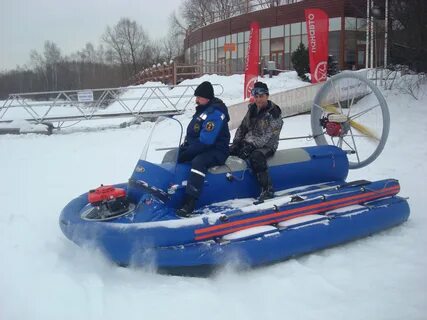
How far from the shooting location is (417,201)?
22.7 feet

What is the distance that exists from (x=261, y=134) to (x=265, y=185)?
774 mm

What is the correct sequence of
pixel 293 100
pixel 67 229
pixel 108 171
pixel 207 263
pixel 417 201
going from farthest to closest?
pixel 293 100 → pixel 108 171 → pixel 417 201 → pixel 67 229 → pixel 207 263

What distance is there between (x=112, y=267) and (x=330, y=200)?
2.78 meters

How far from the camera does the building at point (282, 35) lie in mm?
29641

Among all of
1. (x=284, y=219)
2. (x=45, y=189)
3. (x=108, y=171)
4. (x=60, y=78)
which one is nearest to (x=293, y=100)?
(x=108, y=171)

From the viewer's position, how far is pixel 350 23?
98.0ft

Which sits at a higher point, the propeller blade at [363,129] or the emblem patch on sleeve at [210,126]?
the emblem patch on sleeve at [210,126]

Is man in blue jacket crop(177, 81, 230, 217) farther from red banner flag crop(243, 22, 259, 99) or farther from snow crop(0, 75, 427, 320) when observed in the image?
red banner flag crop(243, 22, 259, 99)

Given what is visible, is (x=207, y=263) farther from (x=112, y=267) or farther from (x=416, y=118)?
(x=416, y=118)

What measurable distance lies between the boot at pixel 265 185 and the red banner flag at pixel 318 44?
364 inches

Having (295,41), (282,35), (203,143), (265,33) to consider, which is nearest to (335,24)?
(295,41)

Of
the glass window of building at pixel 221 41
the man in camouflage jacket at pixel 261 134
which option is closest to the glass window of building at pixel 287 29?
the glass window of building at pixel 221 41

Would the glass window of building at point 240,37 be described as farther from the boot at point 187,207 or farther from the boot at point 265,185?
the boot at point 187,207

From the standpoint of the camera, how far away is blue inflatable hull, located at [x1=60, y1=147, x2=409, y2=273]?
4.62 m
